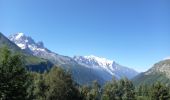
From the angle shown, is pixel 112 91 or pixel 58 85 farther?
pixel 112 91

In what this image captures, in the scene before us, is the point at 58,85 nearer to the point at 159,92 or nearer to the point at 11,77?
the point at 159,92

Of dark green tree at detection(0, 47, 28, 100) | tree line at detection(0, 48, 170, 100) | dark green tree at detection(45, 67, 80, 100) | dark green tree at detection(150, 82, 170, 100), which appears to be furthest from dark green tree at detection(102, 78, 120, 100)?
dark green tree at detection(0, 47, 28, 100)

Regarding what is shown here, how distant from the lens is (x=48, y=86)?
96.6 m

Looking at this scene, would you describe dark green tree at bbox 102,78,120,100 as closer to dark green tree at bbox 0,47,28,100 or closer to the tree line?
the tree line

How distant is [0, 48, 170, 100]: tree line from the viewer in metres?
42.0

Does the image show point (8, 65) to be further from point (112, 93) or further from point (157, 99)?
point (112, 93)

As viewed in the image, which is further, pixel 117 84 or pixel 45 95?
pixel 117 84

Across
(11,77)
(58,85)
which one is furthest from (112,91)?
(11,77)

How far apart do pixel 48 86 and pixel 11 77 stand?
5497 cm

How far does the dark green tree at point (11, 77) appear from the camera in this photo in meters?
41.2

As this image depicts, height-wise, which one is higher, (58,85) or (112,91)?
(112,91)

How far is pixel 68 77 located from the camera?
3831 inches

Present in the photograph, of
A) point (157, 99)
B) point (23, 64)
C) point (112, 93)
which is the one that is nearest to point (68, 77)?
point (157, 99)

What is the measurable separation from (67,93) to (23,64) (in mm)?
51824
